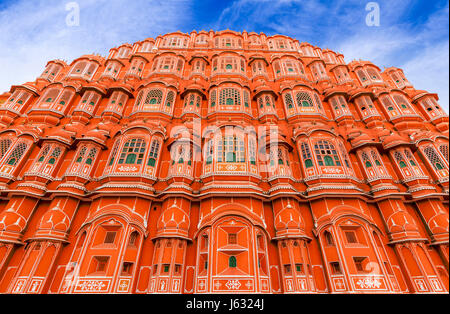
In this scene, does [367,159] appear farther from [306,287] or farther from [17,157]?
[17,157]

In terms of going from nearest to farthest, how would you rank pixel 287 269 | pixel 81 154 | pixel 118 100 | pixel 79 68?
pixel 287 269 < pixel 81 154 < pixel 118 100 < pixel 79 68

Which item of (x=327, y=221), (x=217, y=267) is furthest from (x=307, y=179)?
(x=217, y=267)

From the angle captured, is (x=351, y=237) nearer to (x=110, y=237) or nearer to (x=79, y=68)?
(x=110, y=237)

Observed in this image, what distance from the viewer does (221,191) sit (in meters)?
A: 13.3

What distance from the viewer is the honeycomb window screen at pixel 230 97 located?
19.9 meters

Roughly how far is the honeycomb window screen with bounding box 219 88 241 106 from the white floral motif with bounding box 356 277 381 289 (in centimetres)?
1513

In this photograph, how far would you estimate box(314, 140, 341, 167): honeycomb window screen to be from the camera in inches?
596

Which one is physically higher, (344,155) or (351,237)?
(344,155)

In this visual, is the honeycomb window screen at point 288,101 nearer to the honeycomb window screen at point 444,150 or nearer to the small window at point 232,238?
the honeycomb window screen at point 444,150

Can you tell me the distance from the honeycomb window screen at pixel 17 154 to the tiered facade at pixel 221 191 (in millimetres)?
84

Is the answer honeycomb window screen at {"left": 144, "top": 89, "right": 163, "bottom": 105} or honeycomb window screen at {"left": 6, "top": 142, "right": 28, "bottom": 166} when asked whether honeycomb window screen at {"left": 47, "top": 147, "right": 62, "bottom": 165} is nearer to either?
honeycomb window screen at {"left": 6, "top": 142, "right": 28, "bottom": 166}

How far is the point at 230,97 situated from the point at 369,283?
53.9 feet

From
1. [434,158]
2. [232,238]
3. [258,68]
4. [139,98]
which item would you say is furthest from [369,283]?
[258,68]

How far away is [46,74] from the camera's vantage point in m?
24.7
